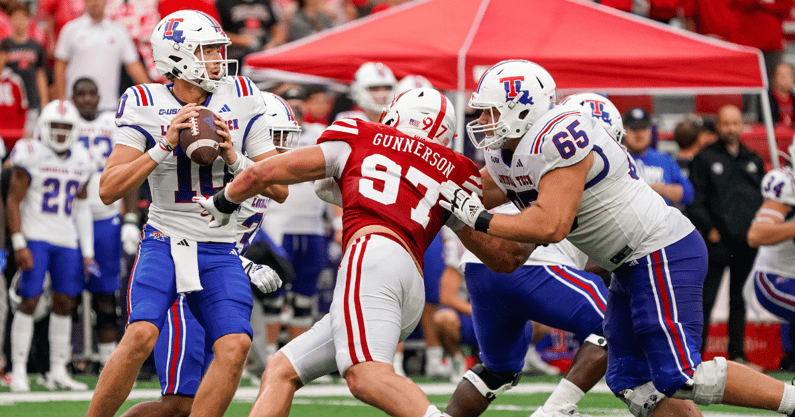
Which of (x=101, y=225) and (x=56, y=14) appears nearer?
(x=101, y=225)

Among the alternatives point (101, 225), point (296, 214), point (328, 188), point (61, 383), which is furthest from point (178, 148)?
point (101, 225)

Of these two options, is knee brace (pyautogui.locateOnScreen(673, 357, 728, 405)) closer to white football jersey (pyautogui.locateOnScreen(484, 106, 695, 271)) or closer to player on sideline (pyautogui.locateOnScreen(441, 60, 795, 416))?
player on sideline (pyautogui.locateOnScreen(441, 60, 795, 416))

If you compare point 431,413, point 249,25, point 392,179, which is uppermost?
point 249,25

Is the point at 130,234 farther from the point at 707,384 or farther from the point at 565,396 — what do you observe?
the point at 707,384

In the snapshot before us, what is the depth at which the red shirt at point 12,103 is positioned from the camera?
8.96m

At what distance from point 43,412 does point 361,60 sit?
3838 millimetres

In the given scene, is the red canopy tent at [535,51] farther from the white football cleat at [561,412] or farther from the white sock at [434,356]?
the white football cleat at [561,412]

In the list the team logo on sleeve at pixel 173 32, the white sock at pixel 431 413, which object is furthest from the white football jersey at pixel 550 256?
the team logo on sleeve at pixel 173 32

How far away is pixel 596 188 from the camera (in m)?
4.33

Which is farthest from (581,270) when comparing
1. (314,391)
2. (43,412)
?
(43,412)

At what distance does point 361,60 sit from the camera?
8.75m

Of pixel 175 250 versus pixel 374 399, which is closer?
pixel 374 399

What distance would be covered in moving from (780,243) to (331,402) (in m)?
3.18

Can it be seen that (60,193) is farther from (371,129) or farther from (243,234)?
(371,129)
